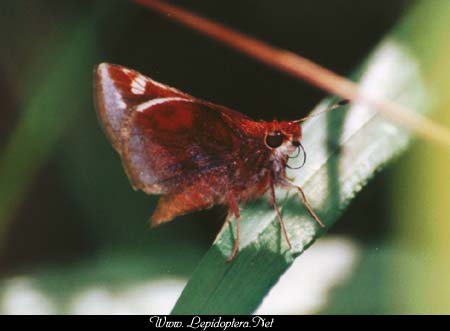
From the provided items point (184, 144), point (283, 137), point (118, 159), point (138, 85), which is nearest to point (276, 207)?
point (283, 137)

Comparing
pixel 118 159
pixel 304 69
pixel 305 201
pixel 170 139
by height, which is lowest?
pixel 118 159

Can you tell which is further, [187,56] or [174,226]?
[187,56]

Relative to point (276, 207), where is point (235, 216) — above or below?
below

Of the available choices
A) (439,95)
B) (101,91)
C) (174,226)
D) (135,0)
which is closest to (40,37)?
(135,0)

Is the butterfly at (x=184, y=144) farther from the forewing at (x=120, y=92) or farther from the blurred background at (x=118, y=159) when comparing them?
the blurred background at (x=118, y=159)

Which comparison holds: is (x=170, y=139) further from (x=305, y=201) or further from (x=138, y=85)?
(x=305, y=201)

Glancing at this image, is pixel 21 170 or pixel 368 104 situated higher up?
pixel 368 104

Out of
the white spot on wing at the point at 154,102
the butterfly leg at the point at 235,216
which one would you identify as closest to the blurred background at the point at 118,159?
the butterfly leg at the point at 235,216

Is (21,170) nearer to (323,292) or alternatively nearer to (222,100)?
(222,100)
